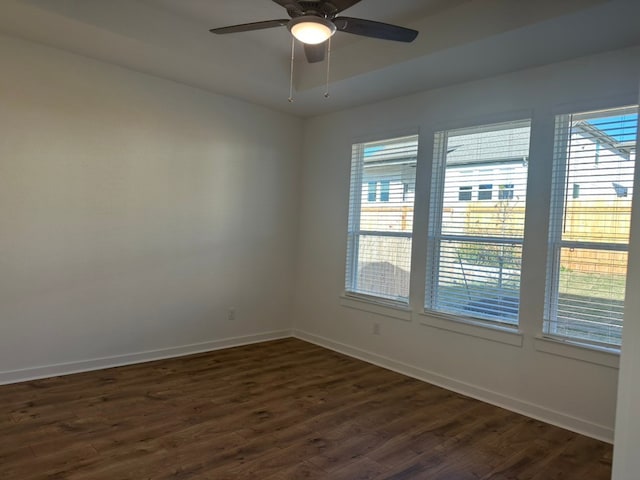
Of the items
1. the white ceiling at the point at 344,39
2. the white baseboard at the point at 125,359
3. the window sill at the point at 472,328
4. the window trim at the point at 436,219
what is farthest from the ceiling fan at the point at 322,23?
the white baseboard at the point at 125,359

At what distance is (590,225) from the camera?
9.86ft

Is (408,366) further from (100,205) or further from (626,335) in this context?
(100,205)

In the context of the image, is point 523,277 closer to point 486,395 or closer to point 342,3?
point 486,395

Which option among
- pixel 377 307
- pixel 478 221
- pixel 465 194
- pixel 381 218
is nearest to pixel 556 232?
pixel 478 221

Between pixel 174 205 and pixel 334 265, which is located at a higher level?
pixel 174 205

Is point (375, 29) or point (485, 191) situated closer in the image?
point (375, 29)

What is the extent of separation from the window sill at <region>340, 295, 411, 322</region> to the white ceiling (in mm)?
2058

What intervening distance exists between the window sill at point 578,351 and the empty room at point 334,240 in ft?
0.04

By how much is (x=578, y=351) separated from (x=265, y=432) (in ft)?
7.32

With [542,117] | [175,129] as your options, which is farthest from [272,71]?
[542,117]

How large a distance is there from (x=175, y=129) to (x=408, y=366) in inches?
125

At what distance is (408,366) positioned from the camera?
13.3 feet

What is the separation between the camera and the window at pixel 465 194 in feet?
12.0

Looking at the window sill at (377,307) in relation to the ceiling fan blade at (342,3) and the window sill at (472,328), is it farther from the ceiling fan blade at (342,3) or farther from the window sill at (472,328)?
the ceiling fan blade at (342,3)
